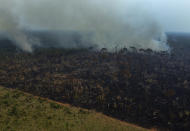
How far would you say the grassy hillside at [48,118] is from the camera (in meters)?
18.8

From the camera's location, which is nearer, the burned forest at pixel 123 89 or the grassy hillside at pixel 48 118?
the grassy hillside at pixel 48 118

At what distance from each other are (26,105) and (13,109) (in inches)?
76.9

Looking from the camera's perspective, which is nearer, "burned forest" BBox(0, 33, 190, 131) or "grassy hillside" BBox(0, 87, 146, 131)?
"grassy hillside" BBox(0, 87, 146, 131)

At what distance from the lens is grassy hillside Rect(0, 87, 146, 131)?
18803 mm

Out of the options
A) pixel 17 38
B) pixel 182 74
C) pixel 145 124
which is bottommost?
pixel 145 124

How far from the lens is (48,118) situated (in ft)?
67.4

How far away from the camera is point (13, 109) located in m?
22.3

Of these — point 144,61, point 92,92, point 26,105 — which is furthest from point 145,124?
point 144,61

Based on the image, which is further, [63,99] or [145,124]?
[63,99]

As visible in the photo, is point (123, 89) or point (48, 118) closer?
point (48, 118)

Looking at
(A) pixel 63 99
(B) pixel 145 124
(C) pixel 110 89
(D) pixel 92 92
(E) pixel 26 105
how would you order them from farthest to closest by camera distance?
(C) pixel 110 89 → (D) pixel 92 92 → (A) pixel 63 99 → (E) pixel 26 105 → (B) pixel 145 124

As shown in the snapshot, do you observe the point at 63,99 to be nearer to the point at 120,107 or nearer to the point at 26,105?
the point at 26,105

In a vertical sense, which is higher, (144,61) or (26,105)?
(144,61)

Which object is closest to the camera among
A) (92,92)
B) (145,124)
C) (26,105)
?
(145,124)
